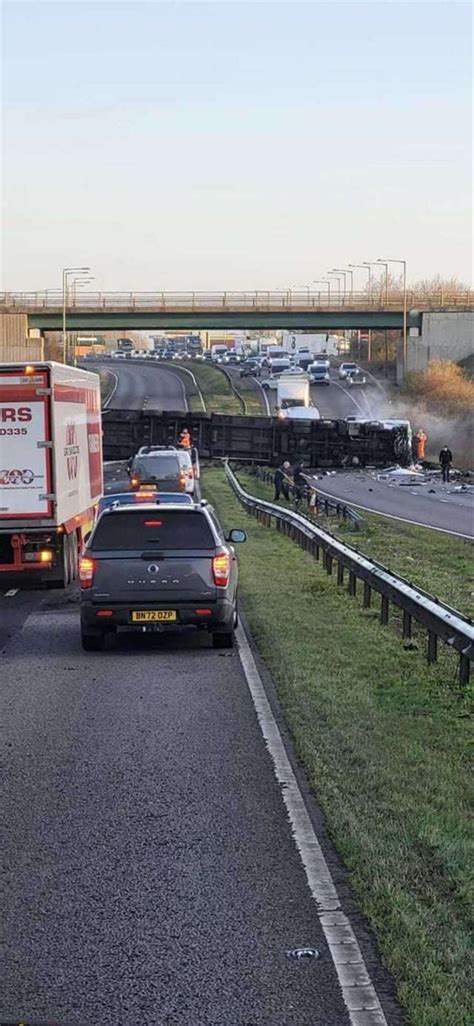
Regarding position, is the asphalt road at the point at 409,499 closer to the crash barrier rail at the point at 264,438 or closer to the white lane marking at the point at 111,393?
the crash barrier rail at the point at 264,438

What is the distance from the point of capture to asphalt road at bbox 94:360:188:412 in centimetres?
11019

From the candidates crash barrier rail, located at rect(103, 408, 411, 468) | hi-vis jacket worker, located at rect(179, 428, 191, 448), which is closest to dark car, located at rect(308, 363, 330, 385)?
crash barrier rail, located at rect(103, 408, 411, 468)

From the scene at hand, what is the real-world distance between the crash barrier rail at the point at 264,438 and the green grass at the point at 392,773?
4882 centimetres

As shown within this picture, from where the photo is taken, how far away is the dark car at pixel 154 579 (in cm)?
1566

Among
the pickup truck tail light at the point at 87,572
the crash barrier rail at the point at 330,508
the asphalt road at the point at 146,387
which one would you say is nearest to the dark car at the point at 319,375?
the asphalt road at the point at 146,387

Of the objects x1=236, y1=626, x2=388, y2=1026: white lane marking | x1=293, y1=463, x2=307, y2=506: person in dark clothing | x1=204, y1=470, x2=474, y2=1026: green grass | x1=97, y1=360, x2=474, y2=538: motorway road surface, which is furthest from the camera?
x1=293, y1=463, x2=307, y2=506: person in dark clothing

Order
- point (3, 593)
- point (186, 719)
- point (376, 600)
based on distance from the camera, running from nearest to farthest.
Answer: point (186, 719)
point (376, 600)
point (3, 593)

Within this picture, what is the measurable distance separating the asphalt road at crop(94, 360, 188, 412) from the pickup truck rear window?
84.2m

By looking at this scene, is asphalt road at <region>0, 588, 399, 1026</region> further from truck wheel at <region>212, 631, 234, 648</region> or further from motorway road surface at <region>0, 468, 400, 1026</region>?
truck wheel at <region>212, 631, 234, 648</region>

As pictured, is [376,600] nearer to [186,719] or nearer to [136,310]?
[186,719]

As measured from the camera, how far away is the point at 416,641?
16422mm

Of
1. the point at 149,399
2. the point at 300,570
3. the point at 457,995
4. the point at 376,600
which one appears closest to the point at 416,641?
the point at 376,600

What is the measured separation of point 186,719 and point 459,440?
76445mm

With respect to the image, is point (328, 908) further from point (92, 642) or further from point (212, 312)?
point (212, 312)
